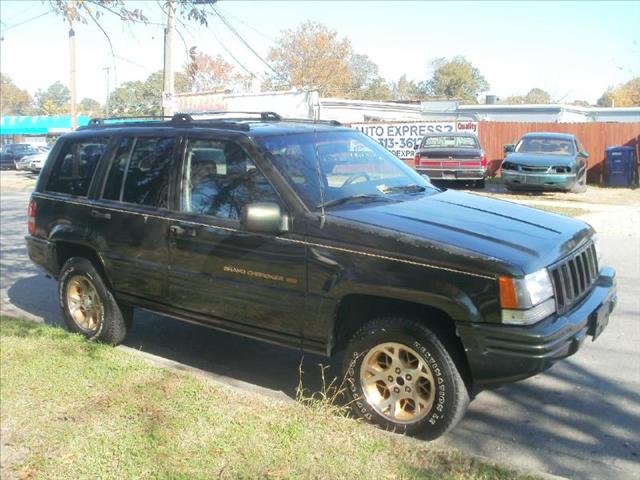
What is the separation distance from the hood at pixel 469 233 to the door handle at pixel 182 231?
3.73ft

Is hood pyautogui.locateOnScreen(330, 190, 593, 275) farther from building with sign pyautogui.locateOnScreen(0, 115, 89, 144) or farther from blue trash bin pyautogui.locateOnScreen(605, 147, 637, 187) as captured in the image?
building with sign pyautogui.locateOnScreen(0, 115, 89, 144)

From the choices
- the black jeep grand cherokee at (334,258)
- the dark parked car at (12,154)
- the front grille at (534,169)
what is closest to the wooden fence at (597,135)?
the front grille at (534,169)

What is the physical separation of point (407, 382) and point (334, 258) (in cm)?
84

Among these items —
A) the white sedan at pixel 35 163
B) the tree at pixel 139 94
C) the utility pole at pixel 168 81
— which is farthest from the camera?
the tree at pixel 139 94

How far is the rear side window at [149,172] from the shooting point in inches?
204

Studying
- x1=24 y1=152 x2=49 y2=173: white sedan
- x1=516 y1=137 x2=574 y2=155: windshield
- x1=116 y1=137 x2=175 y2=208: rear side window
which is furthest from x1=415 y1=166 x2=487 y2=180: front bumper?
x1=24 y1=152 x2=49 y2=173: white sedan

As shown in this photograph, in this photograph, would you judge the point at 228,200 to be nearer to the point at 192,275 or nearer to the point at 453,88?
the point at 192,275

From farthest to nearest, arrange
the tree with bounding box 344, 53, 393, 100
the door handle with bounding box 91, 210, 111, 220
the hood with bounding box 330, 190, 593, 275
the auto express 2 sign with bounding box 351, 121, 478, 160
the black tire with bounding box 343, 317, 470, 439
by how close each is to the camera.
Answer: the tree with bounding box 344, 53, 393, 100 < the auto express 2 sign with bounding box 351, 121, 478, 160 < the door handle with bounding box 91, 210, 111, 220 < the black tire with bounding box 343, 317, 470, 439 < the hood with bounding box 330, 190, 593, 275

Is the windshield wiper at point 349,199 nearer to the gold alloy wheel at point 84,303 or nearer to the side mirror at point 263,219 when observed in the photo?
the side mirror at point 263,219

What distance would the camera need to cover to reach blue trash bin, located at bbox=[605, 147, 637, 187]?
69.0 ft

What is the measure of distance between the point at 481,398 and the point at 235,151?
242cm

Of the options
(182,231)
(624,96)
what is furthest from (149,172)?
(624,96)

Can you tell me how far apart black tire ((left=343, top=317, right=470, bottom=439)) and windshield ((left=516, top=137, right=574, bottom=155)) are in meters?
15.9

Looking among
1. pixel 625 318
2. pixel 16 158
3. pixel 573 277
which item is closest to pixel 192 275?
pixel 573 277
